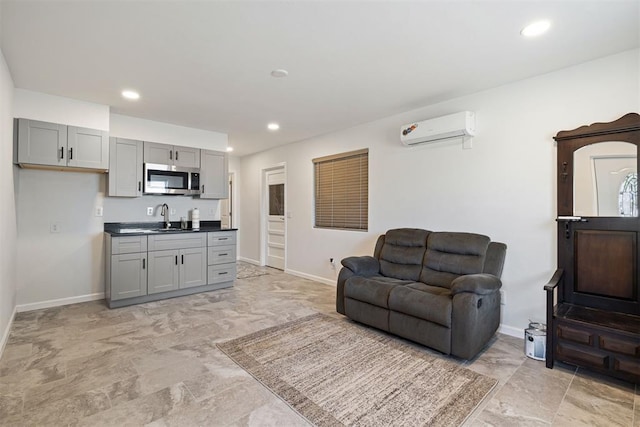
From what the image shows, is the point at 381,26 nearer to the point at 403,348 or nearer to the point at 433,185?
the point at 433,185

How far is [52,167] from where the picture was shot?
358 cm

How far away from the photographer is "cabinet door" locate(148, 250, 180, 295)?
3977 millimetres

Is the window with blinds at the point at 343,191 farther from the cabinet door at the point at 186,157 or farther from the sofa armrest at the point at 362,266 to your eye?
the cabinet door at the point at 186,157

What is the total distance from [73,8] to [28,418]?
2.50 meters

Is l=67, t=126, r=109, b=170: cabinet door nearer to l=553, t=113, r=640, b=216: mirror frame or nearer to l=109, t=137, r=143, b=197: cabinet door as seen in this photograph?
l=109, t=137, r=143, b=197: cabinet door

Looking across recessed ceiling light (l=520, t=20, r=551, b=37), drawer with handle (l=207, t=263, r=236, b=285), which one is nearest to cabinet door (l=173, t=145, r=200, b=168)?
drawer with handle (l=207, t=263, r=236, b=285)

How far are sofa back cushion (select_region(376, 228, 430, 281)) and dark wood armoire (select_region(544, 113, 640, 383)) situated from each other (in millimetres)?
1202

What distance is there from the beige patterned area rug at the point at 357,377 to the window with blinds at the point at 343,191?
1.98m

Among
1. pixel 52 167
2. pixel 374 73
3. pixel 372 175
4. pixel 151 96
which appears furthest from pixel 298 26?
pixel 52 167

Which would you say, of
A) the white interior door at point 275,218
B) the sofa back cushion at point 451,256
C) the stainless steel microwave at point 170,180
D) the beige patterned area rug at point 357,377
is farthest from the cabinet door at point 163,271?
the sofa back cushion at point 451,256

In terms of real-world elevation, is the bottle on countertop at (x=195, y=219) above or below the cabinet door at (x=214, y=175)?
below

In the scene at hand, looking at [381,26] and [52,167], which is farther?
[52,167]

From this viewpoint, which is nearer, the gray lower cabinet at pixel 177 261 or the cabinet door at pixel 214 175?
the gray lower cabinet at pixel 177 261

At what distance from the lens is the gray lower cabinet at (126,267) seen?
3.69m
